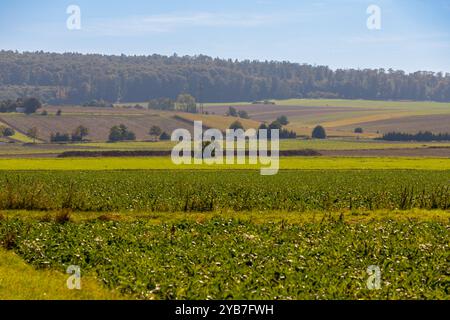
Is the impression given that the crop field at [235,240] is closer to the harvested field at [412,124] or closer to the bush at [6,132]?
the bush at [6,132]

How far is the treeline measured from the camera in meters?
150

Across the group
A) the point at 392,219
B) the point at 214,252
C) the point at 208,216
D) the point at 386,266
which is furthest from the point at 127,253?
the point at 392,219

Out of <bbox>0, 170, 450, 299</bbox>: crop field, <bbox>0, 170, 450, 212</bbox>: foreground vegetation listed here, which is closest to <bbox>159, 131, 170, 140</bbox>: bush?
<bbox>0, 170, 450, 212</bbox>: foreground vegetation

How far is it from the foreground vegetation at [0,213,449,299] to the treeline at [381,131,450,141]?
124 m

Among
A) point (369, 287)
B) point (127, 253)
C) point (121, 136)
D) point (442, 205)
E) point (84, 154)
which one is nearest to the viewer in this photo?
point (369, 287)

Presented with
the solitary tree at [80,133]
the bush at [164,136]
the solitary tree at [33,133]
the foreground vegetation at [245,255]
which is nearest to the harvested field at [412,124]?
the bush at [164,136]

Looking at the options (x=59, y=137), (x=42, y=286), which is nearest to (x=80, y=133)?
(x=59, y=137)

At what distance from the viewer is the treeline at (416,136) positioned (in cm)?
Answer: 14988

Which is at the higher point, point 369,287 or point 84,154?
point 369,287

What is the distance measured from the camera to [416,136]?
152 meters

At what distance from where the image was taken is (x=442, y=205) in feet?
117

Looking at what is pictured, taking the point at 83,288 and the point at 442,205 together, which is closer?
the point at 83,288

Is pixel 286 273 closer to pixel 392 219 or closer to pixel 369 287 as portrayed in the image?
pixel 369 287

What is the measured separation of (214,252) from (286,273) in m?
3.28
